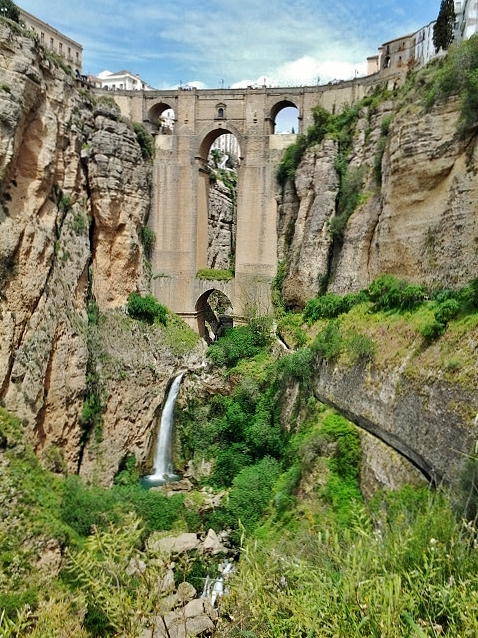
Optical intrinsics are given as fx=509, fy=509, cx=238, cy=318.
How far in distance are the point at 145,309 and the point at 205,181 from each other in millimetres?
7588

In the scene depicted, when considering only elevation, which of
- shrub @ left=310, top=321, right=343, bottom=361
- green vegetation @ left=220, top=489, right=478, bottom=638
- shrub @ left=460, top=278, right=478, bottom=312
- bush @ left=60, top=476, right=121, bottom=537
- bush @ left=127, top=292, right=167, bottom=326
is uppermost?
shrub @ left=460, top=278, right=478, bottom=312

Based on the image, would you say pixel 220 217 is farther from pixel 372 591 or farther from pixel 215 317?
pixel 372 591

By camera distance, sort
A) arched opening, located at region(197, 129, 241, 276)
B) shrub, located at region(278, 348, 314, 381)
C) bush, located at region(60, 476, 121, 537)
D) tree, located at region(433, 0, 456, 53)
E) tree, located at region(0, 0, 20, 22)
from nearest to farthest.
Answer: bush, located at region(60, 476, 121, 537)
shrub, located at region(278, 348, 314, 381)
tree, located at region(0, 0, 20, 22)
tree, located at region(433, 0, 456, 53)
arched opening, located at region(197, 129, 241, 276)

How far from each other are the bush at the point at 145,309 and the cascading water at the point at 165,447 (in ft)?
10.8

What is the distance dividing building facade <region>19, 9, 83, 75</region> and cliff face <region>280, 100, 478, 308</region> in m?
22.1

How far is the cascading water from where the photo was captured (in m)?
19.8

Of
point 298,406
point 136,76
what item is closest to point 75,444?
point 298,406

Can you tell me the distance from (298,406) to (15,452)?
8.67 m

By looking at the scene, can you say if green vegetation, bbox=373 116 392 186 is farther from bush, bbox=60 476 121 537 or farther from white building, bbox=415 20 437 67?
bush, bbox=60 476 121 537

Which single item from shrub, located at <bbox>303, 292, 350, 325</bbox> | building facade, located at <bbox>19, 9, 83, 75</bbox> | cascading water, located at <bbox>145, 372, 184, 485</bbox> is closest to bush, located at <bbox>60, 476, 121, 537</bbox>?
cascading water, located at <bbox>145, 372, 184, 485</bbox>

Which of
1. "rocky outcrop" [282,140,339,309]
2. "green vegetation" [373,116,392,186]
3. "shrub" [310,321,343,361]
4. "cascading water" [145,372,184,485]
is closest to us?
"shrub" [310,321,343,361]

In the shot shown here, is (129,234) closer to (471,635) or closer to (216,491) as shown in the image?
(216,491)

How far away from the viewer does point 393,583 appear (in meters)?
5.08

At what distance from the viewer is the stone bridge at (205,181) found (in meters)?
24.1
